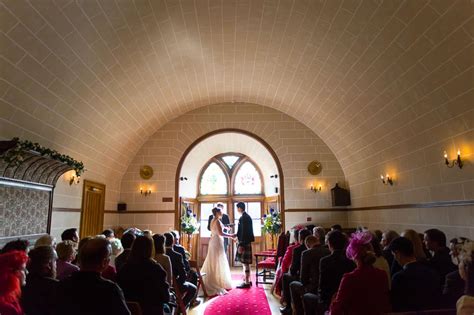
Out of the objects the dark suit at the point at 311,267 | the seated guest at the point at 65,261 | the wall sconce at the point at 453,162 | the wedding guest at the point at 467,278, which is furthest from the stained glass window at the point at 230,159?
the wedding guest at the point at 467,278

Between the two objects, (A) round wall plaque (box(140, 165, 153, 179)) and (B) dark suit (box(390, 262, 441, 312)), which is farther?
(A) round wall plaque (box(140, 165, 153, 179))

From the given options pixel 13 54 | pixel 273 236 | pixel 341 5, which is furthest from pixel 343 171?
pixel 13 54

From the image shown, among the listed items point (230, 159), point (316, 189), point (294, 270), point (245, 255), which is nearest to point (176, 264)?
point (294, 270)

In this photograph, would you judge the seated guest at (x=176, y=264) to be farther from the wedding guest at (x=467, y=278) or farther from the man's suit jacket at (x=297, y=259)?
the wedding guest at (x=467, y=278)

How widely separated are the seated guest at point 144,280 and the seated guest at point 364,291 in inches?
52.1

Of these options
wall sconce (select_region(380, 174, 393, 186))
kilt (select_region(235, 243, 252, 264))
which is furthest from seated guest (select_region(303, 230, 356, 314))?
kilt (select_region(235, 243, 252, 264))

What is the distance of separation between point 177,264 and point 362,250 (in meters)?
2.50

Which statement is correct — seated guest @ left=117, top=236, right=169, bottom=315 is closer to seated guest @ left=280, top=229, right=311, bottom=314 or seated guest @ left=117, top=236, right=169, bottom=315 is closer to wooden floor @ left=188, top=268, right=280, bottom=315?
seated guest @ left=280, top=229, right=311, bottom=314

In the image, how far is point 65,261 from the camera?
282cm

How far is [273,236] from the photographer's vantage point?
8.31m

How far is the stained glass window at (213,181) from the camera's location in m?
Answer: 9.73

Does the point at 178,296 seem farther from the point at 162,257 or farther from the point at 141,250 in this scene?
the point at 141,250

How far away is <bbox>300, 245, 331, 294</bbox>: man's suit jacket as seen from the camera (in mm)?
3396

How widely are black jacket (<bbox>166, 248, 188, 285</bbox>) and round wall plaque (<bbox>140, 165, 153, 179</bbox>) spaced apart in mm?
4093
